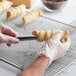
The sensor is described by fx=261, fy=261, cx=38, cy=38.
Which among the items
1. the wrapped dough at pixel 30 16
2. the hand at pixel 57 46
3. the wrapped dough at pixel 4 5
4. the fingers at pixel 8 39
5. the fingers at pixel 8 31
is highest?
the wrapped dough at pixel 4 5

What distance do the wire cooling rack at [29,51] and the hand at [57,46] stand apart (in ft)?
0.08

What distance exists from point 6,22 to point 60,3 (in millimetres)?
255

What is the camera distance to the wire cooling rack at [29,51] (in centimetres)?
82

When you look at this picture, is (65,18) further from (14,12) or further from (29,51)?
(29,51)

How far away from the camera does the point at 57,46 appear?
82 centimetres

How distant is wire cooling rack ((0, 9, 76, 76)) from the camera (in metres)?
0.82

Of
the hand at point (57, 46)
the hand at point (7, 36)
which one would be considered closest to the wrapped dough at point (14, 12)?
the hand at point (7, 36)

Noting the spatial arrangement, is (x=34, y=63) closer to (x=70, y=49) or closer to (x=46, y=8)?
(x=70, y=49)

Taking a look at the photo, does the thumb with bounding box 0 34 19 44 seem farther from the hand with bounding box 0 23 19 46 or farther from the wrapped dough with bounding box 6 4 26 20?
the wrapped dough with bounding box 6 4 26 20

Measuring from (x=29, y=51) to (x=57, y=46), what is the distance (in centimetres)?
12

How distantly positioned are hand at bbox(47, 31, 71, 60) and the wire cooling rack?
3 centimetres

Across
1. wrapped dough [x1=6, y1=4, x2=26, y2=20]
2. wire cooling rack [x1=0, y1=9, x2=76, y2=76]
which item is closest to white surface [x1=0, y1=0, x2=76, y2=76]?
wire cooling rack [x1=0, y1=9, x2=76, y2=76]

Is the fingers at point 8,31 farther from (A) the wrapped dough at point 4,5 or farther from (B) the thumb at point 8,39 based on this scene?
(A) the wrapped dough at point 4,5

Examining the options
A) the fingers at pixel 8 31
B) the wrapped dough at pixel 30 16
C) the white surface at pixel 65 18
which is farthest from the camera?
the wrapped dough at pixel 30 16
